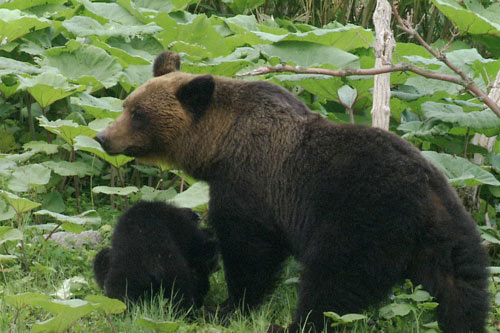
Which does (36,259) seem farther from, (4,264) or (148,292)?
(148,292)

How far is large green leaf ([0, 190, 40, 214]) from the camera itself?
17.5 feet

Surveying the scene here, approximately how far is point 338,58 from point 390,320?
3541mm

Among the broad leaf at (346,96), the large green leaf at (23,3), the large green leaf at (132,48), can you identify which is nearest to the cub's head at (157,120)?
the broad leaf at (346,96)

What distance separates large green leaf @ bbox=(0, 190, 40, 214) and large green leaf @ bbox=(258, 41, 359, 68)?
323 centimetres

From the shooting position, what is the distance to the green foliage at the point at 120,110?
5336mm

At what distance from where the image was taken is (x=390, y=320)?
489 cm

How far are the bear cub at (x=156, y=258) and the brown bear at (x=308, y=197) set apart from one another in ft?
1.11

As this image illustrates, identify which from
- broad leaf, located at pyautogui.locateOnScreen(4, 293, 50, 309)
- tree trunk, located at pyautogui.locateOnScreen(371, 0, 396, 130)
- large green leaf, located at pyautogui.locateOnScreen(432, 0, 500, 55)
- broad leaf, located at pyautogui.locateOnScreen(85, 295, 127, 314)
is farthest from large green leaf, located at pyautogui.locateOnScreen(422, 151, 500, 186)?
broad leaf, located at pyautogui.locateOnScreen(4, 293, 50, 309)

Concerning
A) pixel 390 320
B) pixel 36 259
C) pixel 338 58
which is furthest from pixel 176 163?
pixel 338 58

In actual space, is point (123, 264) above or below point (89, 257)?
above

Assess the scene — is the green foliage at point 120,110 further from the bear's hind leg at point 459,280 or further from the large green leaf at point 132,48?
the bear's hind leg at point 459,280

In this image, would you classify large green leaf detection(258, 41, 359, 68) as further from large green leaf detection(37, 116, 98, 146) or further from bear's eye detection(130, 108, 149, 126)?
bear's eye detection(130, 108, 149, 126)

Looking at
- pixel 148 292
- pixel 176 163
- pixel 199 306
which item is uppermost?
pixel 176 163

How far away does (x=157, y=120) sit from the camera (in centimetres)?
535
